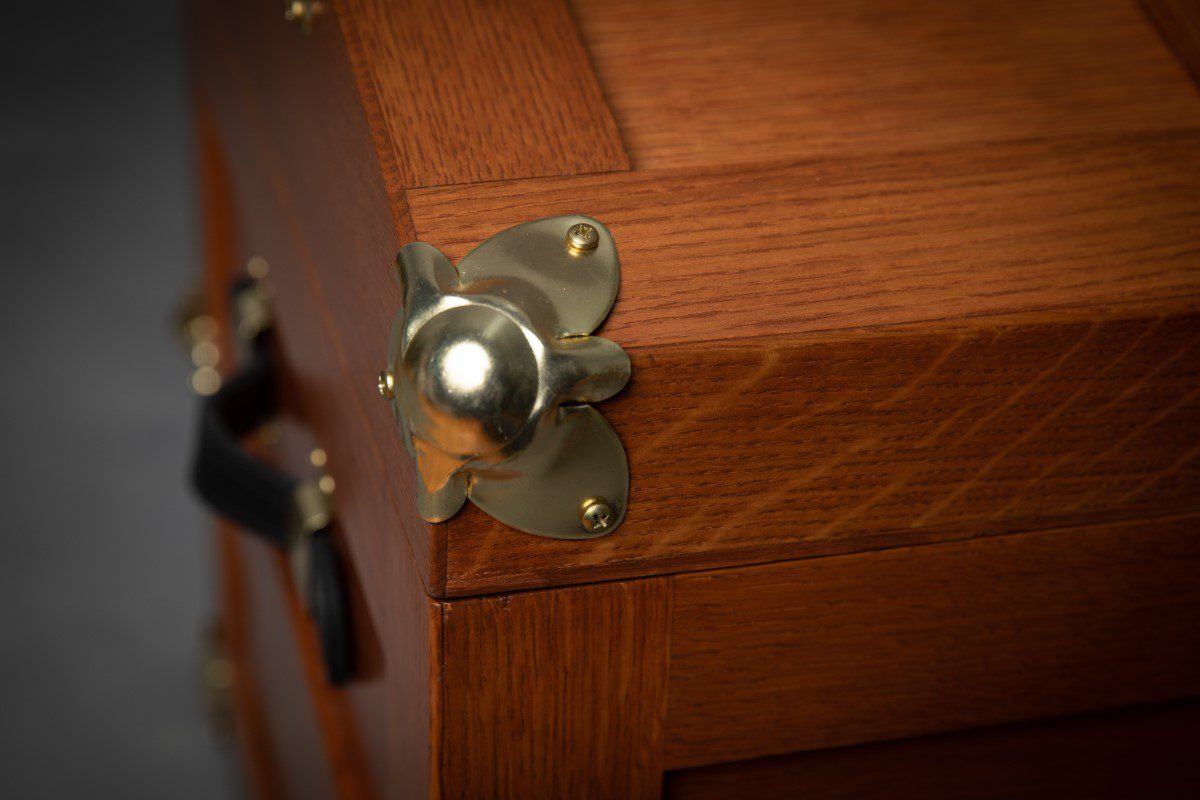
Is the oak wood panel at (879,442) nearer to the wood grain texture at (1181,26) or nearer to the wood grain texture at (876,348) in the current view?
the wood grain texture at (876,348)

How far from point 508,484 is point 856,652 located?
0.48 ft

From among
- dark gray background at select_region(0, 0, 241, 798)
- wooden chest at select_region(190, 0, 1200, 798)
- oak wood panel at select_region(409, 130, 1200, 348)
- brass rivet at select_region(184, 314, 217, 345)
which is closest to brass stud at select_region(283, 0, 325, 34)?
wooden chest at select_region(190, 0, 1200, 798)

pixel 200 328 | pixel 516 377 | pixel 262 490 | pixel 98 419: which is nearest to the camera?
pixel 516 377

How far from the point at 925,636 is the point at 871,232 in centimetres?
14

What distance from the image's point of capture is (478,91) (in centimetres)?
43

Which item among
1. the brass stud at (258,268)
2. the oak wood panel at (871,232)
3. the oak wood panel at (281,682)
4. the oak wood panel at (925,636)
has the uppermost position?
the oak wood panel at (871,232)

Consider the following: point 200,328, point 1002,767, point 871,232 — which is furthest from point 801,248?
point 200,328

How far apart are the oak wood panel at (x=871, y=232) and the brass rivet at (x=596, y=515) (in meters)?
0.05

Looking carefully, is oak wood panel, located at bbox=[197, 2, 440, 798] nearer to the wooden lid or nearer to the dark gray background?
the wooden lid

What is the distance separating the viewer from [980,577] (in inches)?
17.1

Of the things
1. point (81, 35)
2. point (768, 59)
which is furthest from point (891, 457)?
point (81, 35)

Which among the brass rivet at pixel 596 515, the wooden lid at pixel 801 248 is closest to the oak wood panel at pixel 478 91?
the wooden lid at pixel 801 248

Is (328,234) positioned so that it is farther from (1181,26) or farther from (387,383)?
(1181,26)

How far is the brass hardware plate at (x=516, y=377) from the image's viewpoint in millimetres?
341
